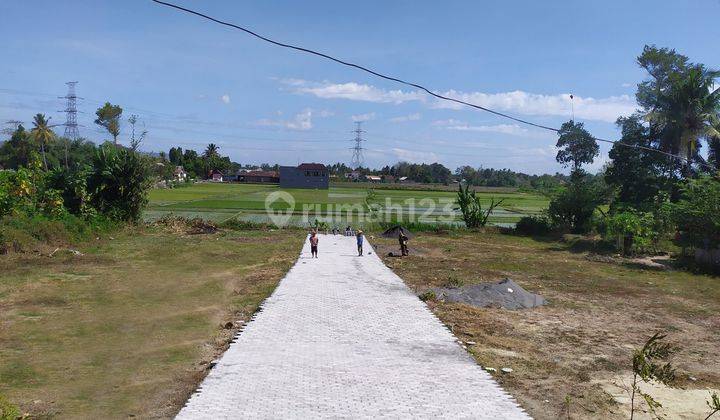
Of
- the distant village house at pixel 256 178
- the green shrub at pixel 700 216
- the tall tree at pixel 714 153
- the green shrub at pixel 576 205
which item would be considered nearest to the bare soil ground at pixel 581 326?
the green shrub at pixel 700 216

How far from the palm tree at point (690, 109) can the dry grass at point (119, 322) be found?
849 inches

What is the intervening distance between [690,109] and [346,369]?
2702cm

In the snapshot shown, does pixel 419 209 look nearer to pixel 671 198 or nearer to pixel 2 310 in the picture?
pixel 671 198

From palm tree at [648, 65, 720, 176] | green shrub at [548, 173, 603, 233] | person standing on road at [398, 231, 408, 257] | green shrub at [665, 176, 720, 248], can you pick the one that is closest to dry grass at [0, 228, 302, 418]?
person standing on road at [398, 231, 408, 257]

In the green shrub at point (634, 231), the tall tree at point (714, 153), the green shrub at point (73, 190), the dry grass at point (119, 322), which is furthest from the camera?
the tall tree at point (714, 153)

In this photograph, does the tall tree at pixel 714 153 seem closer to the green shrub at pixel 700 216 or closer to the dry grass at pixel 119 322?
the green shrub at pixel 700 216

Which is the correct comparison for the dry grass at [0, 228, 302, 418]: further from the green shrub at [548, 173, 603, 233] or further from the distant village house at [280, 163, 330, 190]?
the distant village house at [280, 163, 330, 190]

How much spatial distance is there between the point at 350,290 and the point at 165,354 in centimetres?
575

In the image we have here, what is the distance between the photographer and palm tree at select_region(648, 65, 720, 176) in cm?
2666

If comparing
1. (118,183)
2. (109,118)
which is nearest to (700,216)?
(118,183)

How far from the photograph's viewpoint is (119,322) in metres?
9.61

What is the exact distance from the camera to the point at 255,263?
17.2 m

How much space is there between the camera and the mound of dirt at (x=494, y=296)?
1177 cm

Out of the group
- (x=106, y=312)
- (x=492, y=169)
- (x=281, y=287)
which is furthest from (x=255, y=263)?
(x=492, y=169)
